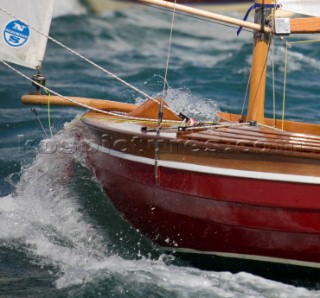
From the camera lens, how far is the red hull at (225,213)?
19.9 feet

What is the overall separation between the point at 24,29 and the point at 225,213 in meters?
2.36

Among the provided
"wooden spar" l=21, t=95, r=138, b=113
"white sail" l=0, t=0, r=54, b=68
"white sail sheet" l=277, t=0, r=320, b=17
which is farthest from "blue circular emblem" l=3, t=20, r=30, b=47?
"white sail sheet" l=277, t=0, r=320, b=17

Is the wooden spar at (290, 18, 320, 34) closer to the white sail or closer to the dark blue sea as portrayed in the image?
the dark blue sea

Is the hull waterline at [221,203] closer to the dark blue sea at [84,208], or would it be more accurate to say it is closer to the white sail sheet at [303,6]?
the dark blue sea at [84,208]

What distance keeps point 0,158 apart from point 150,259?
3331 millimetres

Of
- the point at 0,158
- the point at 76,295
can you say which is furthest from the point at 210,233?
the point at 0,158

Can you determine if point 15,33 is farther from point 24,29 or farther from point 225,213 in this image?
point 225,213

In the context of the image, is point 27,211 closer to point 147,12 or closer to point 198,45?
point 198,45

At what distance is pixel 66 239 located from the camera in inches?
281

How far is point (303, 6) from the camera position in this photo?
7.25 meters

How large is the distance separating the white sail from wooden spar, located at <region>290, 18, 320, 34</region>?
1.94m

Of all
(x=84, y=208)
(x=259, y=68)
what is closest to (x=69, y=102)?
(x=84, y=208)

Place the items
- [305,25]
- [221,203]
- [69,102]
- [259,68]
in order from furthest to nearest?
[69,102]
[259,68]
[305,25]
[221,203]

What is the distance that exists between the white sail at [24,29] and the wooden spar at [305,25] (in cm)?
194
